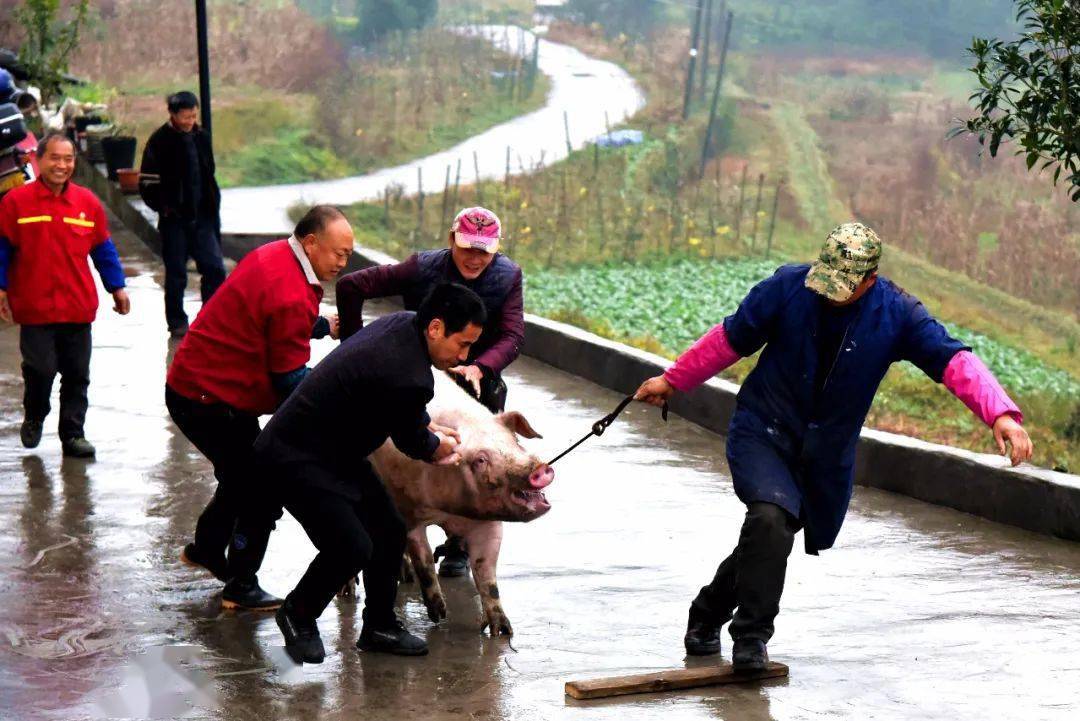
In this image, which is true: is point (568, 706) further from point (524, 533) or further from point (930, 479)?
point (930, 479)

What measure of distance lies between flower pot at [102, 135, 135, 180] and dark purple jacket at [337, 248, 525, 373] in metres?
15.4

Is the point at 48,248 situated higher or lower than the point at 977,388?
lower

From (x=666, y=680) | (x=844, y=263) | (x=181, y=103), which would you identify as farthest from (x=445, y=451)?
(x=181, y=103)

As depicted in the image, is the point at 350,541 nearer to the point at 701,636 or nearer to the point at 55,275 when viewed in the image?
the point at 701,636

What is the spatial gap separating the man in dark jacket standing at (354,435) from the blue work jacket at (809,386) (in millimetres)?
1138

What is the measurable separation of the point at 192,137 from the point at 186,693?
8.26 metres

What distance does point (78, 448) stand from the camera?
31.9ft

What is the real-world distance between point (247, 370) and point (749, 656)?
239cm

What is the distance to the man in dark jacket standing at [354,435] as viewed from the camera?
6.16 meters

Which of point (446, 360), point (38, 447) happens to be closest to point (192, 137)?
point (38, 447)

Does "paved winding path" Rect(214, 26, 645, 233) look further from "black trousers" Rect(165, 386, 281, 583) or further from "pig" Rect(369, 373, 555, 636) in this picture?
"pig" Rect(369, 373, 555, 636)

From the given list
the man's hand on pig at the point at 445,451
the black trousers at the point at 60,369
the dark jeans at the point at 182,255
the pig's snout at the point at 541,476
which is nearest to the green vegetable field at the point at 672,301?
the dark jeans at the point at 182,255

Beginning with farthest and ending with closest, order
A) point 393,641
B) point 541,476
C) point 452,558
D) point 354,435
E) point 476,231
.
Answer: point 452,558 → point 476,231 → point 541,476 → point 393,641 → point 354,435

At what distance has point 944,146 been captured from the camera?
4041 cm
